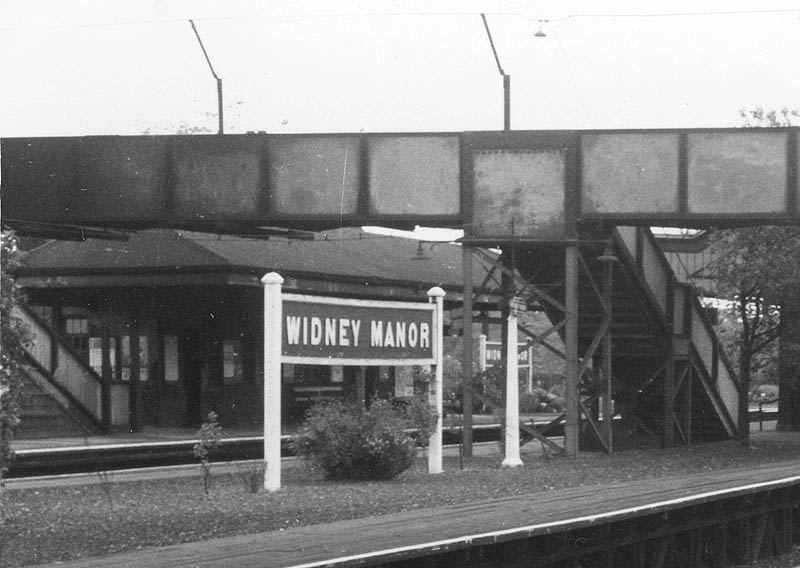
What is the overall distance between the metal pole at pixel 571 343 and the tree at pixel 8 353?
14166mm

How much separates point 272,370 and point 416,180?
32.6 ft

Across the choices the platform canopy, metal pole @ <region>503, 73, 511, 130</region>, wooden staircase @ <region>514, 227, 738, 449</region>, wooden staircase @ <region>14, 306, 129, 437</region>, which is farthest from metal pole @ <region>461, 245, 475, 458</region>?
wooden staircase @ <region>14, 306, 129, 437</region>

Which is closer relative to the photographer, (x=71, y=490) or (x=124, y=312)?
(x=71, y=490)

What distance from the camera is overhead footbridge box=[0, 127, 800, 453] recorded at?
→ 25.9 meters

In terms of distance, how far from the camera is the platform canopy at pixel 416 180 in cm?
2594

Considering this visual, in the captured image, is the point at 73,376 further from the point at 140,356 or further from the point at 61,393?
the point at 140,356

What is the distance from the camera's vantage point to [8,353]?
42.3 ft

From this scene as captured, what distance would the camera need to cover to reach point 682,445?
34000 mm

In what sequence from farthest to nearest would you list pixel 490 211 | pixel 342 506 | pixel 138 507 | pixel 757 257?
pixel 757 257
pixel 490 211
pixel 138 507
pixel 342 506

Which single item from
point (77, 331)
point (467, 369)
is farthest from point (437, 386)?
point (77, 331)

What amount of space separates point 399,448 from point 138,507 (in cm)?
475

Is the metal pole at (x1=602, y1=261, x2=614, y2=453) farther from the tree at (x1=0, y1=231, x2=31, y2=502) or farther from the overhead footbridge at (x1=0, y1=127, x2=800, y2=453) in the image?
the tree at (x1=0, y1=231, x2=31, y2=502)

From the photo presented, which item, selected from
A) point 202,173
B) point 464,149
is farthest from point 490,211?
point 202,173

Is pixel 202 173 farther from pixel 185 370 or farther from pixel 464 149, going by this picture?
pixel 185 370
